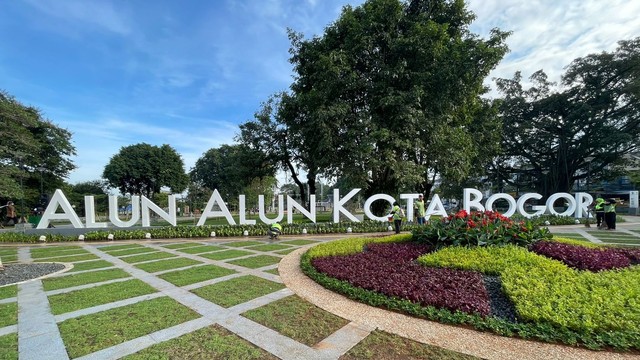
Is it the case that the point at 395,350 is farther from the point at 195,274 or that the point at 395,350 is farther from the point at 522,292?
the point at 195,274

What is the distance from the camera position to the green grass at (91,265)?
748 cm

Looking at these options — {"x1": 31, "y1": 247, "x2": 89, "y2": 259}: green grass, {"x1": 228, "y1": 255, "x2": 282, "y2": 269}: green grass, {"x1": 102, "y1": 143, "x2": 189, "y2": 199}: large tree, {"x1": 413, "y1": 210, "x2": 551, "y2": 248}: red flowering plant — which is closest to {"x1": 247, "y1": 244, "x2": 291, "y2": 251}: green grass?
{"x1": 228, "y1": 255, "x2": 282, "y2": 269}: green grass

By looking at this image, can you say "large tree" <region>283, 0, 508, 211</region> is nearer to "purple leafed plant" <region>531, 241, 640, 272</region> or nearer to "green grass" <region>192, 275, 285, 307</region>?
"purple leafed plant" <region>531, 241, 640, 272</region>

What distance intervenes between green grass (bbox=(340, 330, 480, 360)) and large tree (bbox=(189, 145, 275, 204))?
20.9 m

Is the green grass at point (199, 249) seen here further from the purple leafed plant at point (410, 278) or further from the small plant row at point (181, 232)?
the purple leafed plant at point (410, 278)

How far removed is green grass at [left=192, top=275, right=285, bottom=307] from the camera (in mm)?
4852

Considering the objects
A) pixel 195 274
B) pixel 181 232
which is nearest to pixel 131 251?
pixel 181 232

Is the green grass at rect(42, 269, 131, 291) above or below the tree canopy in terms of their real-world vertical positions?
below

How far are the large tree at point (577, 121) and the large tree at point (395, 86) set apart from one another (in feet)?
53.6

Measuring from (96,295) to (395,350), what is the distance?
16.8 ft

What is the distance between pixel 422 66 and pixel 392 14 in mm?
3439

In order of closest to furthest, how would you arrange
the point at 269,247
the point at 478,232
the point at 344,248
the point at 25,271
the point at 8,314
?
the point at 8,314 < the point at 25,271 < the point at 478,232 < the point at 344,248 < the point at 269,247

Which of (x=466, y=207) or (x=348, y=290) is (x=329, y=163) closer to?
(x=466, y=207)

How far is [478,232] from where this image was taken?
24.5 ft
